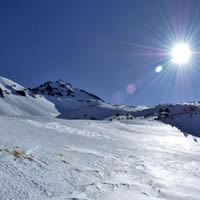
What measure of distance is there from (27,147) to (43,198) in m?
3.51

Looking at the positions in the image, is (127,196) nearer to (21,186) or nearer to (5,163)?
(21,186)

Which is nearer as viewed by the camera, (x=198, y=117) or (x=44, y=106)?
(x=198, y=117)

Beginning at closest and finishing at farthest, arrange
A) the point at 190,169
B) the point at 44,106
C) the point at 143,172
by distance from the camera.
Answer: the point at 143,172, the point at 190,169, the point at 44,106

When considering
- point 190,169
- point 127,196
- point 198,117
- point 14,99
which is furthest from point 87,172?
point 14,99

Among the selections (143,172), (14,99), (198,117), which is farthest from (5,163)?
(14,99)

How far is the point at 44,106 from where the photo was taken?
584ft

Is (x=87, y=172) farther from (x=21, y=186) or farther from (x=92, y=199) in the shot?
(x=21, y=186)

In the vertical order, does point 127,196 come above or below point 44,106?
below

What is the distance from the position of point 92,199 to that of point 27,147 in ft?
11.5

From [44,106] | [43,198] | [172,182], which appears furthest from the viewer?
[44,106]

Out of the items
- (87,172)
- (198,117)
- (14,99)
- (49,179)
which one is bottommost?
(49,179)

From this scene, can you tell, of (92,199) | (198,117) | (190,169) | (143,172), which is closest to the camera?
(92,199)

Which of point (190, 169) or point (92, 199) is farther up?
point (190, 169)

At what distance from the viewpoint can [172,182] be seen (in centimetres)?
871
